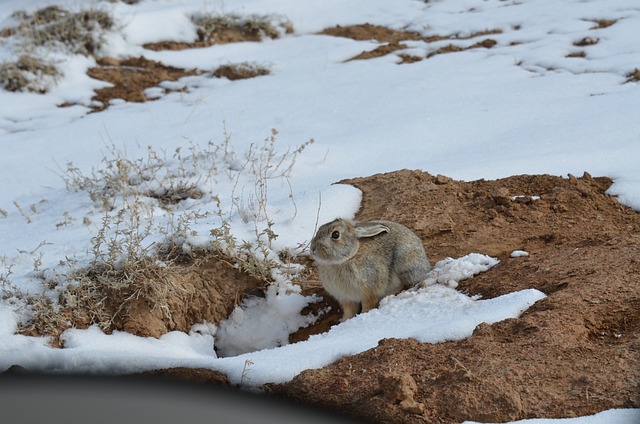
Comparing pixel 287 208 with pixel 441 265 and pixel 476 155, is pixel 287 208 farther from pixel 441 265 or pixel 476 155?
pixel 476 155

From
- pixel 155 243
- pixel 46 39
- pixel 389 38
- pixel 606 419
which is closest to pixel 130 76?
pixel 46 39

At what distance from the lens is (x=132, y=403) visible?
14.7ft

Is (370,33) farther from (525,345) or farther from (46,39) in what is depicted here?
(525,345)

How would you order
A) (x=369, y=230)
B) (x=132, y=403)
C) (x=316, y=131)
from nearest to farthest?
(x=132, y=403) < (x=369, y=230) < (x=316, y=131)

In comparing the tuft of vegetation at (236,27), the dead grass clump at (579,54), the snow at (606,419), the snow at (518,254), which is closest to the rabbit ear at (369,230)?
the snow at (518,254)

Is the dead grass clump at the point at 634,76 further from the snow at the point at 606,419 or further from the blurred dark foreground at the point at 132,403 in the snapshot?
the blurred dark foreground at the point at 132,403

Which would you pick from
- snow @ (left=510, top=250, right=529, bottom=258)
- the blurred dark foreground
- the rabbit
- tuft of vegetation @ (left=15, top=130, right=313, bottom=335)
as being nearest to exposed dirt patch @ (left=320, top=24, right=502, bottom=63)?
tuft of vegetation @ (left=15, top=130, right=313, bottom=335)

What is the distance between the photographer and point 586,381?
412 cm

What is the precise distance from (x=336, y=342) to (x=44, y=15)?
9.62 m

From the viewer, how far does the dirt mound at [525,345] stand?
404 cm

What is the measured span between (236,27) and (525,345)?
32.1ft

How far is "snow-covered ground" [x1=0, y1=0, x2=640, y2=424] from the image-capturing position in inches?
203

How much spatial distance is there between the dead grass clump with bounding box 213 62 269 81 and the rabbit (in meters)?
6.20

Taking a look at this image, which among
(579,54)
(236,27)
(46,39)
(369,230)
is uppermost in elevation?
(46,39)
